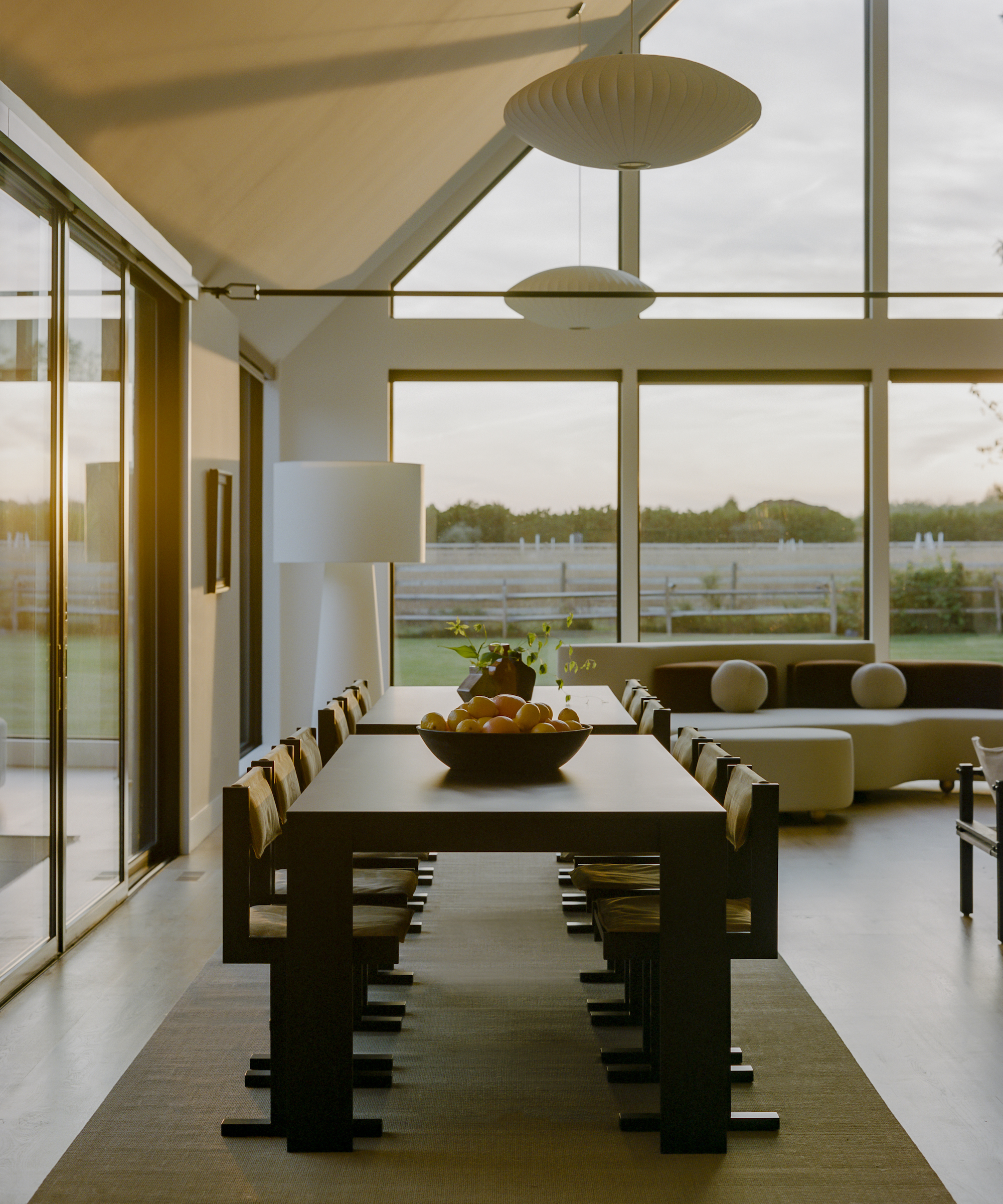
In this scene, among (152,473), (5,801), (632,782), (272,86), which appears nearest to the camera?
(632,782)

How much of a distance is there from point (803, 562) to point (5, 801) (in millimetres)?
6158

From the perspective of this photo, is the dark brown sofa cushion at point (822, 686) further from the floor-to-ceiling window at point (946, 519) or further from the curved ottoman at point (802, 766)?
the floor-to-ceiling window at point (946, 519)

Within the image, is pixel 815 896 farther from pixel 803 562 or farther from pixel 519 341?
pixel 519 341

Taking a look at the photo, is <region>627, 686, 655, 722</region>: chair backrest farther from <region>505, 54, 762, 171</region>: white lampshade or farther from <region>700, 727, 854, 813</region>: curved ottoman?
<region>505, 54, 762, 171</region>: white lampshade

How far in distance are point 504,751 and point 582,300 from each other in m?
3.79

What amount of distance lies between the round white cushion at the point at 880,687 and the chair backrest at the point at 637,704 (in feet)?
9.16

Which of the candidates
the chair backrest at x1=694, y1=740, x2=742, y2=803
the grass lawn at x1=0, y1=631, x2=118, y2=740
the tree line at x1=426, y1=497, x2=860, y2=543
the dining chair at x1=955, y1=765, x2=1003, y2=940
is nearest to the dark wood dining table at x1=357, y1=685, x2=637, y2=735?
the chair backrest at x1=694, y1=740, x2=742, y2=803

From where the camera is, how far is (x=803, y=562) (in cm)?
820

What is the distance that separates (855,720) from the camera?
6500 mm

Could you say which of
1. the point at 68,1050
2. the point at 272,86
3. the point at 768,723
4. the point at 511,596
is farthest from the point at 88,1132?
the point at 511,596

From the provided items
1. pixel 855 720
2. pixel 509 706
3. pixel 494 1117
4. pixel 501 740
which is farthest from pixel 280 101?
pixel 855 720

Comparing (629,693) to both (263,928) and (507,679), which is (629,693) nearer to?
(507,679)

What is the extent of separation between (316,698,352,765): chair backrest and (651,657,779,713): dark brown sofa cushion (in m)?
3.19

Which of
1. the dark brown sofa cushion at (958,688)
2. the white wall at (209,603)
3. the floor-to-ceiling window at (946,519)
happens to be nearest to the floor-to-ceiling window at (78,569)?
the white wall at (209,603)
